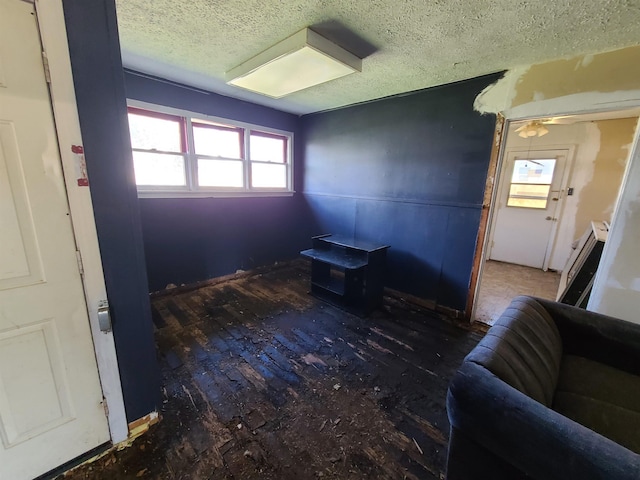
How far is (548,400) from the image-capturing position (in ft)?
3.95

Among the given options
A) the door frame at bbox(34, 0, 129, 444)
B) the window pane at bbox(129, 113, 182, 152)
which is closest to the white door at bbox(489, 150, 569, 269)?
the window pane at bbox(129, 113, 182, 152)

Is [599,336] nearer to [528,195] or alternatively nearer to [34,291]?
[34,291]

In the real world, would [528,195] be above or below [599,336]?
above

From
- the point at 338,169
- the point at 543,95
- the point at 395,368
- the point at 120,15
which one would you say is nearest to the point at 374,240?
the point at 338,169

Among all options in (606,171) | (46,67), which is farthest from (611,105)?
(46,67)

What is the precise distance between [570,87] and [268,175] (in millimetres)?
3468

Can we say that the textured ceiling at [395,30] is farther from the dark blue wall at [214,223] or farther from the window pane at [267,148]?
the window pane at [267,148]

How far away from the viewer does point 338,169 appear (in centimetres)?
389

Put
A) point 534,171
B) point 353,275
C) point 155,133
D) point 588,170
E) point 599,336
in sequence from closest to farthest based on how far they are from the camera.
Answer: point 599,336, point 155,133, point 353,275, point 588,170, point 534,171

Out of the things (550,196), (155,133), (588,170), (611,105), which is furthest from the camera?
(550,196)

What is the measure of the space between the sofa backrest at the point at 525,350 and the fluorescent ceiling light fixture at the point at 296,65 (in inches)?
81.6

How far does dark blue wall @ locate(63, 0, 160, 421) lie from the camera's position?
1104 millimetres

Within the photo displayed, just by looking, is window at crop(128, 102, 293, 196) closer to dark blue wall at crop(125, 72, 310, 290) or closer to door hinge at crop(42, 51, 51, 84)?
dark blue wall at crop(125, 72, 310, 290)

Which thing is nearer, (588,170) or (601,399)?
(601,399)
